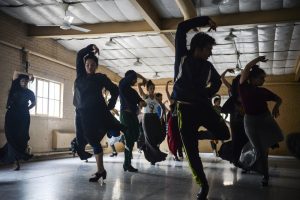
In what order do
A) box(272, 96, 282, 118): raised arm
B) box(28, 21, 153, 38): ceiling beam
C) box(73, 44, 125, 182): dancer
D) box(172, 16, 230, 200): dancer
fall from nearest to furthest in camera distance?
box(172, 16, 230, 200): dancer, box(73, 44, 125, 182): dancer, box(272, 96, 282, 118): raised arm, box(28, 21, 153, 38): ceiling beam

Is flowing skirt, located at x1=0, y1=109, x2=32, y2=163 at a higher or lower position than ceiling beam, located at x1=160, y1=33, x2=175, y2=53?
lower

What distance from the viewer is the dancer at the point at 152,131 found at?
6.54 metres

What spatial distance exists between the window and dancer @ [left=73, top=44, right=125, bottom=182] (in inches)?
208

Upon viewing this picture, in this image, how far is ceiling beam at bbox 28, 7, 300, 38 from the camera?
25.2 feet

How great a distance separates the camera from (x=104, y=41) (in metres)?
10.5

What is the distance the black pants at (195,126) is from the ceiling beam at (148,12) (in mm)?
4201

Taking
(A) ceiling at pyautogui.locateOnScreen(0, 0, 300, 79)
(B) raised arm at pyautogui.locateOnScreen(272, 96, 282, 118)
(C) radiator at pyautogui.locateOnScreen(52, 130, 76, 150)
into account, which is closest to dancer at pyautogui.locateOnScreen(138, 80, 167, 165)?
Answer: (A) ceiling at pyautogui.locateOnScreen(0, 0, 300, 79)

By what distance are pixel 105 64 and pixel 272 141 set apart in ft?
32.6

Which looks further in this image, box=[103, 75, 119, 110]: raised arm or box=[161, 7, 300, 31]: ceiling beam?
box=[161, 7, 300, 31]: ceiling beam

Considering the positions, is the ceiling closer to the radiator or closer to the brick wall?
the brick wall

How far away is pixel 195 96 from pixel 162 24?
577cm

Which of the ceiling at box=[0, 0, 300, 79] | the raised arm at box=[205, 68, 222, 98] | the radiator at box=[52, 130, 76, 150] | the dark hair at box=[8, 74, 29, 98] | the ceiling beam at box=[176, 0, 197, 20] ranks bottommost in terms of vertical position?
the radiator at box=[52, 130, 76, 150]

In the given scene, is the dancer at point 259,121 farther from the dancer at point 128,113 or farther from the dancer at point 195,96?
the dancer at point 128,113

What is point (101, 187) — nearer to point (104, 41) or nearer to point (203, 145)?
point (104, 41)
